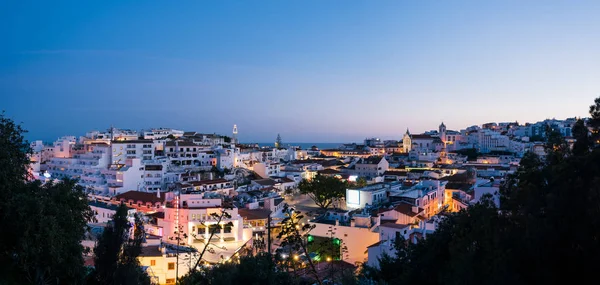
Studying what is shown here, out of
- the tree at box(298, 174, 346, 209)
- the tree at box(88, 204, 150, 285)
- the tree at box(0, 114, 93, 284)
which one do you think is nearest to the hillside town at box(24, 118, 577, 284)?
the tree at box(298, 174, 346, 209)

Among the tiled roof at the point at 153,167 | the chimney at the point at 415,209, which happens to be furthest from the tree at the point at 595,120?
the tiled roof at the point at 153,167

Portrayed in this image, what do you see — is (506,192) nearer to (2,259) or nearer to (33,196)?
(33,196)

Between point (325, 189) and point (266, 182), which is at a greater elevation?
point (325, 189)

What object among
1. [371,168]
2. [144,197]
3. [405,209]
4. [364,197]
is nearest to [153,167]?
[144,197]

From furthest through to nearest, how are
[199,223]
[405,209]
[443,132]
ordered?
[443,132]
[199,223]
[405,209]

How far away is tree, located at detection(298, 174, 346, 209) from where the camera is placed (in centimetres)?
2809

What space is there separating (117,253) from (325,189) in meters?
21.2

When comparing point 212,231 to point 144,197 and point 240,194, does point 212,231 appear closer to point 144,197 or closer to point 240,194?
point 144,197

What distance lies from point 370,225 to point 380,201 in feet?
25.9

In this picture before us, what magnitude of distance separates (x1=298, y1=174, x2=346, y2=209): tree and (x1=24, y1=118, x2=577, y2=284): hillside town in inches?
21.1

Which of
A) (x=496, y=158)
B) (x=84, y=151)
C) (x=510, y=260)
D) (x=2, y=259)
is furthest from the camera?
(x=496, y=158)

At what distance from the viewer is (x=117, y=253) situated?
24.7ft

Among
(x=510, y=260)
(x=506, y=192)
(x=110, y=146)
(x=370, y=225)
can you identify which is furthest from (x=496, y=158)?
(x=510, y=260)

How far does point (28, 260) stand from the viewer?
7.89 meters
